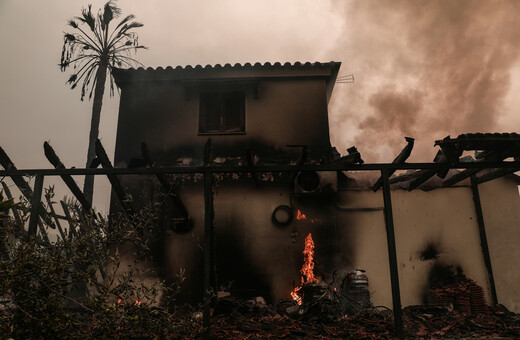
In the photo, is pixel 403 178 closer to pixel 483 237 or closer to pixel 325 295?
pixel 483 237

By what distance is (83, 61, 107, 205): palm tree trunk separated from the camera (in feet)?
50.9

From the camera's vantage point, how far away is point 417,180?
975 centimetres

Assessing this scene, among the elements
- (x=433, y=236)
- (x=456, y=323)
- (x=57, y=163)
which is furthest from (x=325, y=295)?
(x=57, y=163)

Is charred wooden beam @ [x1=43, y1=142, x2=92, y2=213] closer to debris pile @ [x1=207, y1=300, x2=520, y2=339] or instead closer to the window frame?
the window frame

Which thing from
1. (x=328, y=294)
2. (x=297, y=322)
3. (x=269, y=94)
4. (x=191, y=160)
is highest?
(x=269, y=94)

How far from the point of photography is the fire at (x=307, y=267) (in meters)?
9.74

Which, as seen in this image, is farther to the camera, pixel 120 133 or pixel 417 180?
pixel 120 133

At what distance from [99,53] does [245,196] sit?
38.6 feet

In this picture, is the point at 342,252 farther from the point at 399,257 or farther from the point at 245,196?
the point at 245,196

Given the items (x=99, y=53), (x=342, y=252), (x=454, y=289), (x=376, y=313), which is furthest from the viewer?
(x=99, y=53)

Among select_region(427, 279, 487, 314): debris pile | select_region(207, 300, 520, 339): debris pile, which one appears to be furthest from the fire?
select_region(427, 279, 487, 314): debris pile

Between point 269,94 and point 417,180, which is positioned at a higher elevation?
point 269,94

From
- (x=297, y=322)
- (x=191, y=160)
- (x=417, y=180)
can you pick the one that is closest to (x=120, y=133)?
(x=191, y=160)

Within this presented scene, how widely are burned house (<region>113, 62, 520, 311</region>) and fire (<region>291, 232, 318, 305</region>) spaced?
0.39 feet
